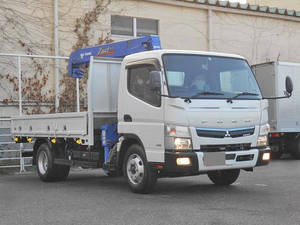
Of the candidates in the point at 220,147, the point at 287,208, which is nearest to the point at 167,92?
the point at 220,147

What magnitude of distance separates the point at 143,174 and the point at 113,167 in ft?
2.94

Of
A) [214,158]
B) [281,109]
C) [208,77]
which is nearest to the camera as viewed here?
[214,158]

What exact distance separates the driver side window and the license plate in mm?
1116

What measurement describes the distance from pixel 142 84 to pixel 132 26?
9.90 m

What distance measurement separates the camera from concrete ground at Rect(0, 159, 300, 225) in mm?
6727

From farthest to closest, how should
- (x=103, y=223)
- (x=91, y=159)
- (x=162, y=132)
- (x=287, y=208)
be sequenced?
(x=91, y=159) → (x=162, y=132) → (x=287, y=208) → (x=103, y=223)

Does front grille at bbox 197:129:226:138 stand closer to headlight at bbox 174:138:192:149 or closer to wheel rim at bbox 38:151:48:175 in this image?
headlight at bbox 174:138:192:149

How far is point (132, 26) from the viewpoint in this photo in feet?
60.0

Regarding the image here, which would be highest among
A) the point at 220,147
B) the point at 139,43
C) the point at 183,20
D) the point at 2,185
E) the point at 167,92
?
the point at 183,20

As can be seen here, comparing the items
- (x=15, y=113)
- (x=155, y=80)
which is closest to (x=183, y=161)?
(x=155, y=80)

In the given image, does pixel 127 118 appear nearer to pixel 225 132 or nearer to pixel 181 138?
pixel 181 138

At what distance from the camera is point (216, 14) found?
20.2m

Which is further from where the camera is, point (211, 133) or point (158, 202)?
point (211, 133)

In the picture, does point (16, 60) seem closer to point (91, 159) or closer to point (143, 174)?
point (91, 159)
